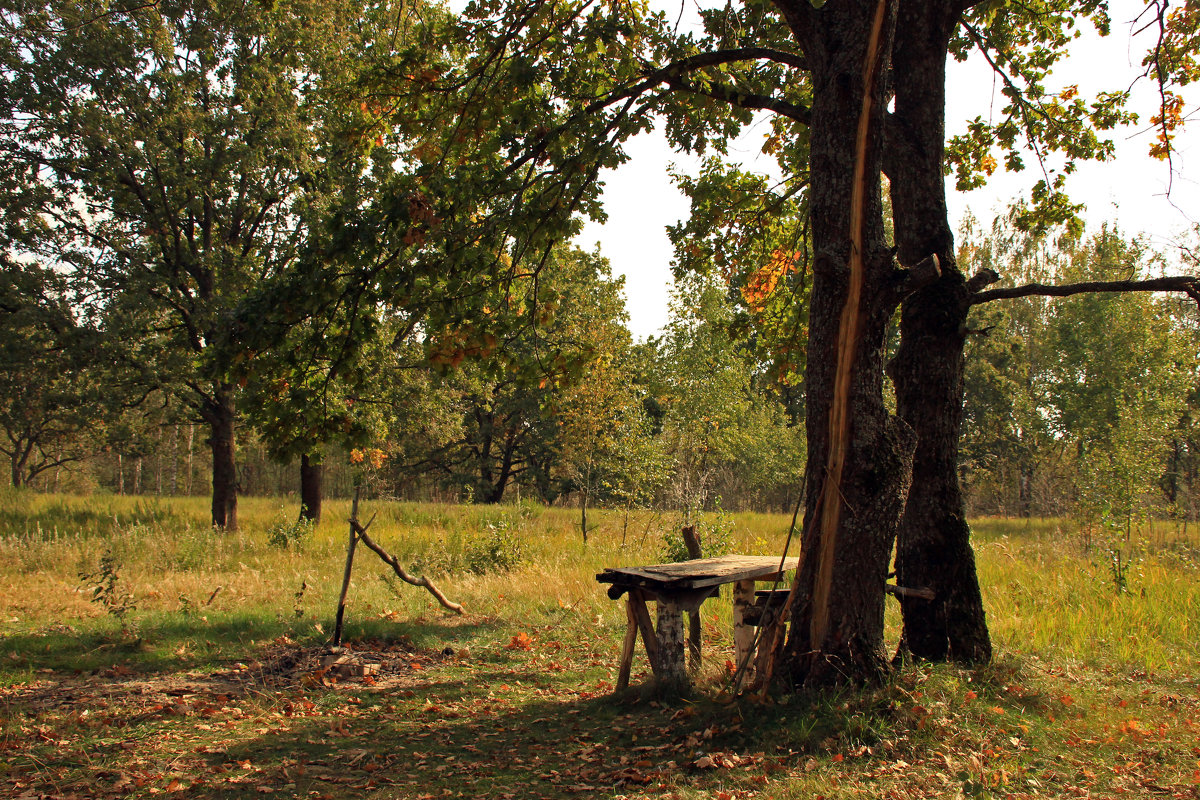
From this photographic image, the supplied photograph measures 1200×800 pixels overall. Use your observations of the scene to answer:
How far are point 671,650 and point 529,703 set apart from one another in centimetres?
131

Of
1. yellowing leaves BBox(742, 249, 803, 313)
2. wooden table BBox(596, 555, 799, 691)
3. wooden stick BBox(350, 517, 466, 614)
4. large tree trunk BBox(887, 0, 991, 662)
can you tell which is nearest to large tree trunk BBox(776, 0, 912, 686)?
wooden table BBox(596, 555, 799, 691)

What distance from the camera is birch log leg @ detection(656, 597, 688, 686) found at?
5477 mm

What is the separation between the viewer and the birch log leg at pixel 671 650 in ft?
18.0

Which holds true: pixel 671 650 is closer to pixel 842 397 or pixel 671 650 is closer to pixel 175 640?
pixel 842 397

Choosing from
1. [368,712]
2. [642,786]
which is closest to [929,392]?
[642,786]

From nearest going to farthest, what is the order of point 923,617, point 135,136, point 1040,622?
point 923,617 → point 1040,622 → point 135,136

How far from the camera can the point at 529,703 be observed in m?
5.99

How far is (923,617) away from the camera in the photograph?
5.61 m

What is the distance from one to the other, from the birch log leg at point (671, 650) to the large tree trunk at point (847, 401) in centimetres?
92

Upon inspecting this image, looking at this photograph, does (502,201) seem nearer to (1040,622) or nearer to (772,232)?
(772,232)

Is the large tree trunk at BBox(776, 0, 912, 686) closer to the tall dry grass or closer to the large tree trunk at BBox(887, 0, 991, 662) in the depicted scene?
the large tree trunk at BBox(887, 0, 991, 662)

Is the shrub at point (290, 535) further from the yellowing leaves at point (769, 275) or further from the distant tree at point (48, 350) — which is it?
the yellowing leaves at point (769, 275)

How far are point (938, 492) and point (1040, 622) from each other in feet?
9.56

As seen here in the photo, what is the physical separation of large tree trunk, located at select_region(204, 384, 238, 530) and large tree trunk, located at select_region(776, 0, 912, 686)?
15360mm
